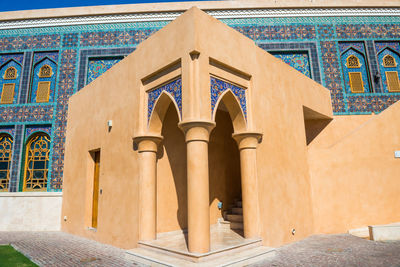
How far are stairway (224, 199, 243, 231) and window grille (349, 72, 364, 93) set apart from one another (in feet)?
23.2

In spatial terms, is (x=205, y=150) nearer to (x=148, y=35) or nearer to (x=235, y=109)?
(x=235, y=109)

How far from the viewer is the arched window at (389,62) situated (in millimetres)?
12211

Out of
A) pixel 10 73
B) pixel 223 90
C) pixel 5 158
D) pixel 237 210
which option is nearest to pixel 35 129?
pixel 5 158

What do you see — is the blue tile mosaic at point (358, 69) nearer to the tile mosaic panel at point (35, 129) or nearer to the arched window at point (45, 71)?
the tile mosaic panel at point (35, 129)

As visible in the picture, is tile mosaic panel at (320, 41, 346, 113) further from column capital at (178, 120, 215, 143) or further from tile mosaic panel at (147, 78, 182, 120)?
column capital at (178, 120, 215, 143)

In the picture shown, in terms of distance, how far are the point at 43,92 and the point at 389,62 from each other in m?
13.9

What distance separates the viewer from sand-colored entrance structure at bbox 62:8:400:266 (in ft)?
17.2

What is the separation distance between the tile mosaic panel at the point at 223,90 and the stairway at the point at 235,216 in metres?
2.66

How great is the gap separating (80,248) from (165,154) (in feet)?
9.06

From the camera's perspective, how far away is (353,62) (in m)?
12.2

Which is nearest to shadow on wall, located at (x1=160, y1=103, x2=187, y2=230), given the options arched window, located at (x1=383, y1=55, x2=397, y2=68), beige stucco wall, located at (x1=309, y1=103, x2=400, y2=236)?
beige stucco wall, located at (x1=309, y1=103, x2=400, y2=236)

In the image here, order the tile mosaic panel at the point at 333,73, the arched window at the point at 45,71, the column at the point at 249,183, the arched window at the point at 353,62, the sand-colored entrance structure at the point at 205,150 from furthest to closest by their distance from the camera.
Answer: the arched window at the point at 353,62 < the arched window at the point at 45,71 < the tile mosaic panel at the point at 333,73 < the column at the point at 249,183 < the sand-colored entrance structure at the point at 205,150

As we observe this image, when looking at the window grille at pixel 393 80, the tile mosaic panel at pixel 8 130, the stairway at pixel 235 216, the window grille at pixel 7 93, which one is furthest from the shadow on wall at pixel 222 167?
the window grille at pixel 7 93

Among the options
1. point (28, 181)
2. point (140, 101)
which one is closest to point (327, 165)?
point (140, 101)
